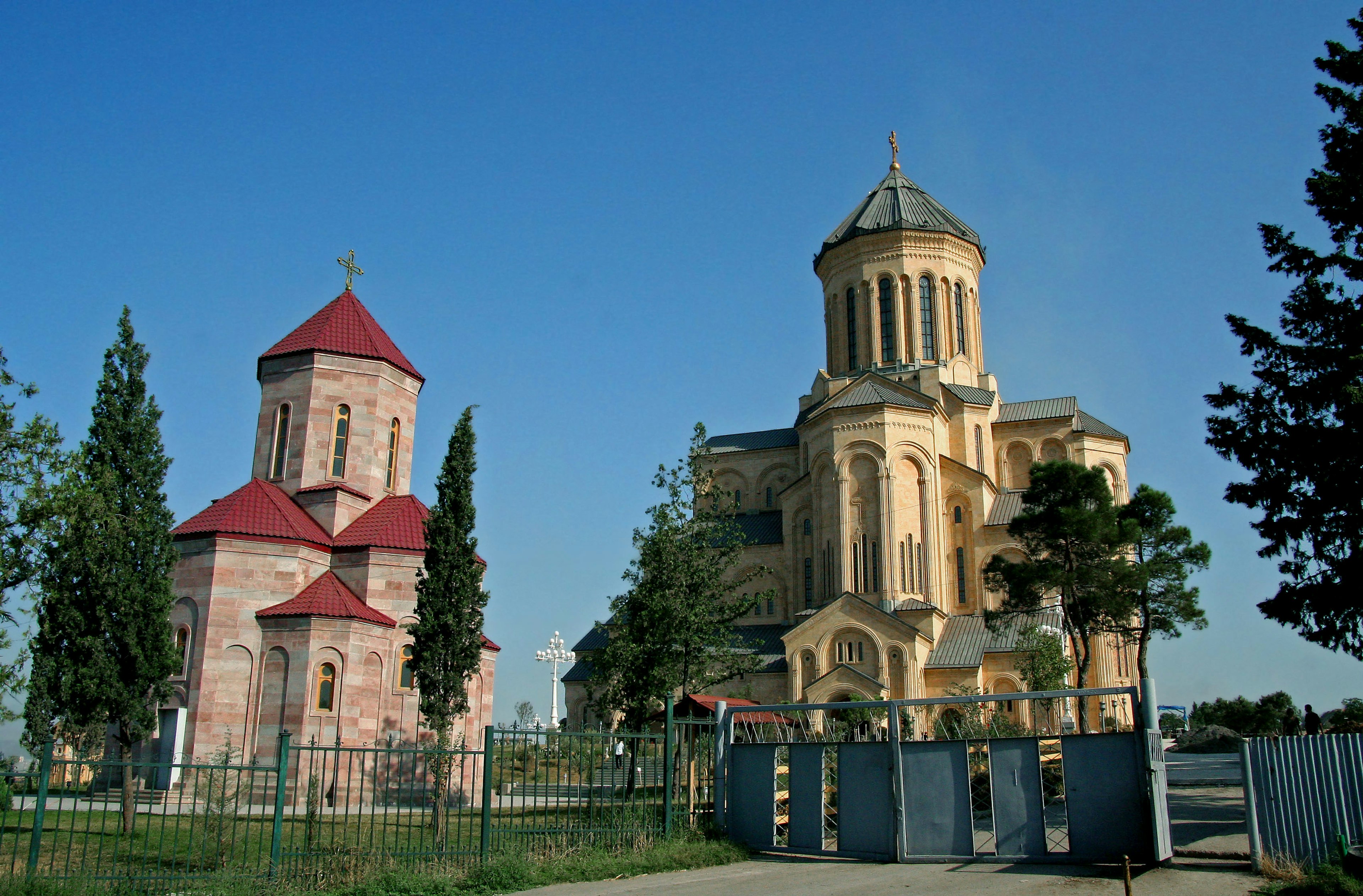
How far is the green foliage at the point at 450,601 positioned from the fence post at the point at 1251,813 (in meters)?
12.0

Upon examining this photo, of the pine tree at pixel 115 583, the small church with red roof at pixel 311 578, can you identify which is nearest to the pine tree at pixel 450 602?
Result: the small church with red roof at pixel 311 578

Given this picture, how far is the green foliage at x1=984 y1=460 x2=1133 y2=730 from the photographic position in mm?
23953

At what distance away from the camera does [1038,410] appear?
121ft

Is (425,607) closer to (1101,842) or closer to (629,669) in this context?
(629,669)

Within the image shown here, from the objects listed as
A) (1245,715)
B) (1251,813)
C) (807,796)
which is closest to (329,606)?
(807,796)

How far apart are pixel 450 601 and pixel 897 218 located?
25328 millimetres

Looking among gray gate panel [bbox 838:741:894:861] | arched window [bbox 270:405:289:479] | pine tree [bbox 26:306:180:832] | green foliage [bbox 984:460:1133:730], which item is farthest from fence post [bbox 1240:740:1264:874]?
arched window [bbox 270:405:289:479]

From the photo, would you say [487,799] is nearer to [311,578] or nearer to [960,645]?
[311,578]

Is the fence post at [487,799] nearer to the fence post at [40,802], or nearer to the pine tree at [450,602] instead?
the fence post at [40,802]

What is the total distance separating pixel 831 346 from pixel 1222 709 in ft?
136

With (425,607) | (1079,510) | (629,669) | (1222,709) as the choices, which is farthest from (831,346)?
(1222,709)

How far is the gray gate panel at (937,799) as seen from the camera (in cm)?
1111

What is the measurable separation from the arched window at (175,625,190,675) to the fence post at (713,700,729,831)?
13.5 meters

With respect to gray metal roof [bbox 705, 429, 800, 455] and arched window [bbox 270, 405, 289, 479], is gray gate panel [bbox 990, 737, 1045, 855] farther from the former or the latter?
gray metal roof [bbox 705, 429, 800, 455]
